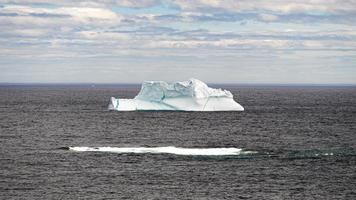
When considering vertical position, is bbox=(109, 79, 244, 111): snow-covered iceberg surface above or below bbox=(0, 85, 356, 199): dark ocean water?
above

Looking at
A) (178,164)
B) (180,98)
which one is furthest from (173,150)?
(180,98)

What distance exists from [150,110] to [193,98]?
1697cm

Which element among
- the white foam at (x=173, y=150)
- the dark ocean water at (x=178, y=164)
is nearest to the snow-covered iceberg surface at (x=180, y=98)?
the dark ocean water at (x=178, y=164)

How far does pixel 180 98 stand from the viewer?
109 metres

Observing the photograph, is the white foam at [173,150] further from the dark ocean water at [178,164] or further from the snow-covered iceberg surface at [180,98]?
the snow-covered iceberg surface at [180,98]

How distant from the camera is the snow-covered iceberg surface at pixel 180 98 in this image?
102m

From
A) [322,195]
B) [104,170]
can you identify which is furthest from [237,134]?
[322,195]

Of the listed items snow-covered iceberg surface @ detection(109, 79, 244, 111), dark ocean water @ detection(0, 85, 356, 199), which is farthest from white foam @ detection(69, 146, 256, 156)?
snow-covered iceberg surface @ detection(109, 79, 244, 111)

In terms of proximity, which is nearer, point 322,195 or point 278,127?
point 322,195

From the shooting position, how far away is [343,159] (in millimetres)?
56000

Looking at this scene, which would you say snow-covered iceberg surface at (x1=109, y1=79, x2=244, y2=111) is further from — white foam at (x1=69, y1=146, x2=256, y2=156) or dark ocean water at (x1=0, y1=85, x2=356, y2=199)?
white foam at (x1=69, y1=146, x2=256, y2=156)

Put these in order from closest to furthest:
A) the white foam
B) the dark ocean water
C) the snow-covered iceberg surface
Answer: the dark ocean water < the white foam < the snow-covered iceberg surface

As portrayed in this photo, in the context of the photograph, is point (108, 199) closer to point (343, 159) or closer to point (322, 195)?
point (322, 195)

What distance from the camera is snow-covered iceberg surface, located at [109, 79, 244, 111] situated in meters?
102
